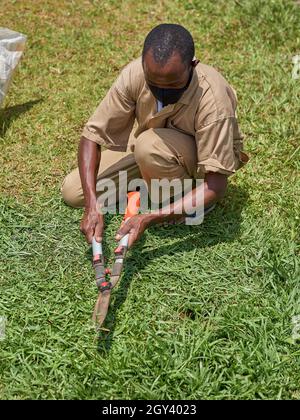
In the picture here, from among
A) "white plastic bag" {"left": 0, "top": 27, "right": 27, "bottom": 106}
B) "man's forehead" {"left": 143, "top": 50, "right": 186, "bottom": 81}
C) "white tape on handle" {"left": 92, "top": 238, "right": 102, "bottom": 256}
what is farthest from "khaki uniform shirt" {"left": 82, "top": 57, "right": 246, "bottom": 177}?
"white plastic bag" {"left": 0, "top": 27, "right": 27, "bottom": 106}

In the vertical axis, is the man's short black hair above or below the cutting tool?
above

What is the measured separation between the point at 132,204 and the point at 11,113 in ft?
5.03

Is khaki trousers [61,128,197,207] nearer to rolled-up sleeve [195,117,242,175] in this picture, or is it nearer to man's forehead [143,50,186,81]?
rolled-up sleeve [195,117,242,175]

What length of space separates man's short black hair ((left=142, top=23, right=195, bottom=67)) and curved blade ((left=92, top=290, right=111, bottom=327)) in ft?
3.81

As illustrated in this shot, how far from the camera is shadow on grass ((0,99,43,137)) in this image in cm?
457

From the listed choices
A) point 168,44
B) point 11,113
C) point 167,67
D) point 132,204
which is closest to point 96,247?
point 132,204

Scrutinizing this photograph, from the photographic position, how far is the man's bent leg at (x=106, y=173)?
3.83m

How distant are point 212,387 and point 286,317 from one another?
1.92 feet

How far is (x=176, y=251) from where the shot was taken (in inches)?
142

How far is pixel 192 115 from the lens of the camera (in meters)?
3.40

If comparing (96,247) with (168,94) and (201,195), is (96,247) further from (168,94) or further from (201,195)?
(168,94)

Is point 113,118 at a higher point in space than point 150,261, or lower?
higher
